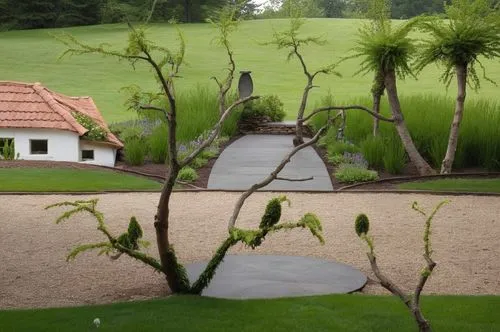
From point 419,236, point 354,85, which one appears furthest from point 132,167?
point 354,85

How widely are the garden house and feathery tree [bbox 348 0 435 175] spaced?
18.9 ft

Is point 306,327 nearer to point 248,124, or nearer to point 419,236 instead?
point 419,236

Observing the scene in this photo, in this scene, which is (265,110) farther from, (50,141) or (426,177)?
(426,177)

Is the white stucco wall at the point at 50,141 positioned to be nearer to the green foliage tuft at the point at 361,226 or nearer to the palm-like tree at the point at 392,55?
the palm-like tree at the point at 392,55

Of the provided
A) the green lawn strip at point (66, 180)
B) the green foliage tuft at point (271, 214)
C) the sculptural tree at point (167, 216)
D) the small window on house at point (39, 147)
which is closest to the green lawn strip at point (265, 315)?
the sculptural tree at point (167, 216)

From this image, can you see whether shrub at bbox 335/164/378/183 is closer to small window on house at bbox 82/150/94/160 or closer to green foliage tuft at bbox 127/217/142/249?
small window on house at bbox 82/150/94/160

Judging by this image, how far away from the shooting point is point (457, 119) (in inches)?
558

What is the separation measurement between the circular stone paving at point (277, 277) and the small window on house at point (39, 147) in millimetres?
9875

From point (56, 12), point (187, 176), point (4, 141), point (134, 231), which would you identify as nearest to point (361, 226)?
point (134, 231)

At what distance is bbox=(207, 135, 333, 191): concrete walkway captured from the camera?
43.0 feet

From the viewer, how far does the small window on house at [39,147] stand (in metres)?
16.6

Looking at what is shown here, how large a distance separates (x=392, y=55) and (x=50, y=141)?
7302 millimetres

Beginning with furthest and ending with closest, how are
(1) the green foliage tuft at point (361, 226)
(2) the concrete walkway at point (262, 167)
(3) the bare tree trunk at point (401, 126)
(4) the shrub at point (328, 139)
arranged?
1. (4) the shrub at point (328, 139)
2. (3) the bare tree trunk at point (401, 126)
3. (2) the concrete walkway at point (262, 167)
4. (1) the green foliage tuft at point (361, 226)

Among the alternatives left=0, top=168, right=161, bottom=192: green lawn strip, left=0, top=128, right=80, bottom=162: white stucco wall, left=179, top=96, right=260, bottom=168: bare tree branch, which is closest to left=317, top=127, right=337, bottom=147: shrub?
left=0, top=168, right=161, bottom=192: green lawn strip
